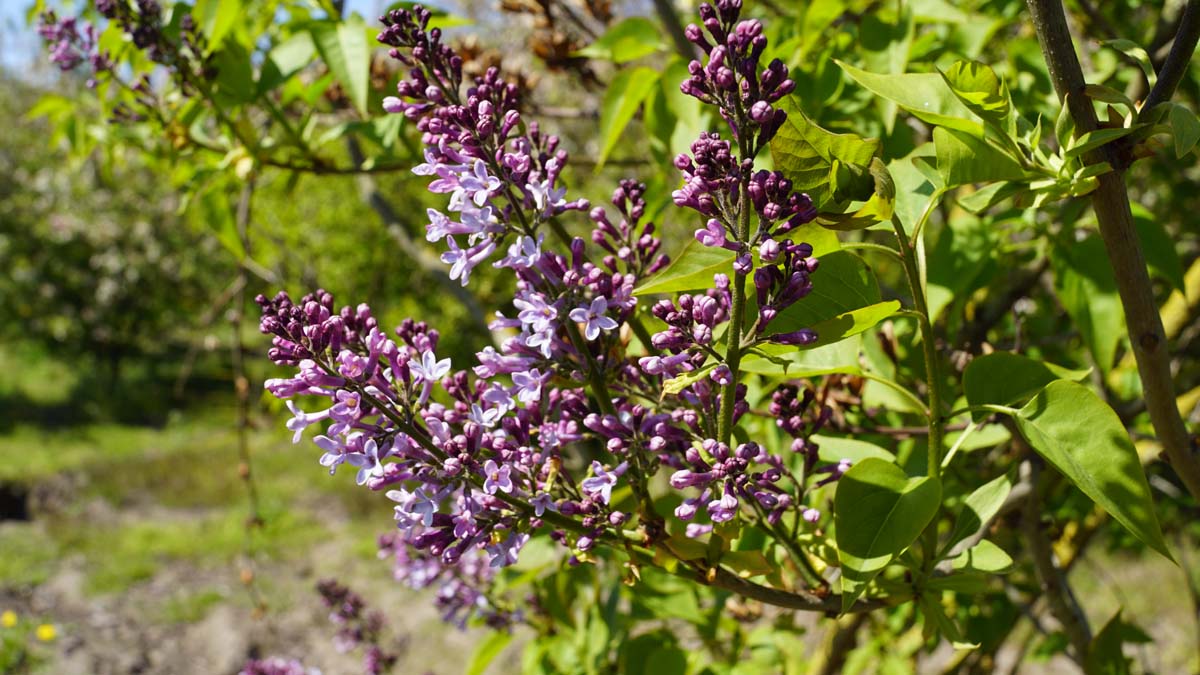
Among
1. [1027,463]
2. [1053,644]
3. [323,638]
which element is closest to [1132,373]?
[1027,463]

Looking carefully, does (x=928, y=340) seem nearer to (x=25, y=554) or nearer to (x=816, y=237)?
(x=816, y=237)

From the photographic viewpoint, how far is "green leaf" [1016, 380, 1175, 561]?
866mm

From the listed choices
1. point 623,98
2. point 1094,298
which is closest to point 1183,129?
point 1094,298

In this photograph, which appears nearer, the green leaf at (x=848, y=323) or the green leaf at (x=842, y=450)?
the green leaf at (x=848, y=323)

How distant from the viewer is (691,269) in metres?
0.83

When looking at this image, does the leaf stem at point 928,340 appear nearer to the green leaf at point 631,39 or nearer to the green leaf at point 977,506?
the green leaf at point 977,506

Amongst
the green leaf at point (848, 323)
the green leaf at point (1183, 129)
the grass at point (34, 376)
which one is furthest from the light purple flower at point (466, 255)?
the grass at point (34, 376)

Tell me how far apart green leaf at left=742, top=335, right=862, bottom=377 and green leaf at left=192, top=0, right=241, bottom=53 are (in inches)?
53.9

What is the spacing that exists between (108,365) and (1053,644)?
2108 centimetres

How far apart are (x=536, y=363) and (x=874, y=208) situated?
1.34 ft

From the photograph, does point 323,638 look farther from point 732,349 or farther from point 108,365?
point 108,365

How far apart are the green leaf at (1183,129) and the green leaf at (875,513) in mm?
409

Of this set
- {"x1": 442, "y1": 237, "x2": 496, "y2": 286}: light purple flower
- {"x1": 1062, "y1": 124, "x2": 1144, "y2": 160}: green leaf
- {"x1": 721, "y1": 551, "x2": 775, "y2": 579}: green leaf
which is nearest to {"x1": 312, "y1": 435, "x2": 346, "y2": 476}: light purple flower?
{"x1": 442, "y1": 237, "x2": 496, "y2": 286}: light purple flower

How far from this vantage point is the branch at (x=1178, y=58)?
865 millimetres
